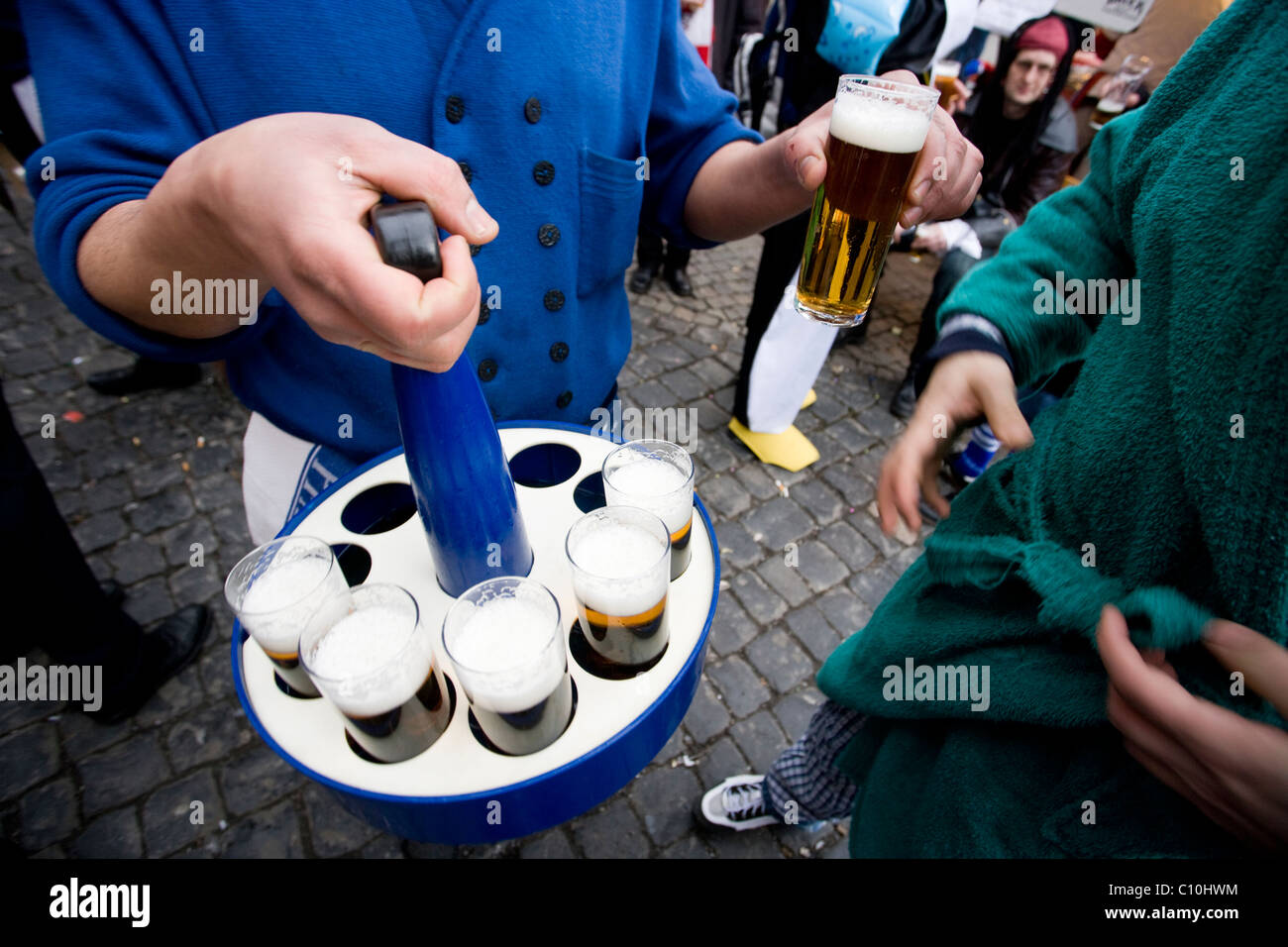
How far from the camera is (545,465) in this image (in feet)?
5.88

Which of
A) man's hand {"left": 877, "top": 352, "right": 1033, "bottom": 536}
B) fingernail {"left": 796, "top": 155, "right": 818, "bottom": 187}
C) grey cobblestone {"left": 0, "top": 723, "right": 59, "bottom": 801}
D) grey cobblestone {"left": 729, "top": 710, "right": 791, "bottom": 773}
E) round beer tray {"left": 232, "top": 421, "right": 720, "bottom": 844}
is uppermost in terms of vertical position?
fingernail {"left": 796, "top": 155, "right": 818, "bottom": 187}

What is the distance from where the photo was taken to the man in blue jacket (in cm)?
88

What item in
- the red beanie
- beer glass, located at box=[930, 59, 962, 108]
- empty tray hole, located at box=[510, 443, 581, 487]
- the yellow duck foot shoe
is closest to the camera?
empty tray hole, located at box=[510, 443, 581, 487]

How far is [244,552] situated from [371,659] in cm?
312

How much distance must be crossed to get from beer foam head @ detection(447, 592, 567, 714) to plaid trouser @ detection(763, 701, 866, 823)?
122 centimetres

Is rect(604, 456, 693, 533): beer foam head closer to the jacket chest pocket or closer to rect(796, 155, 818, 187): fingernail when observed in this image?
the jacket chest pocket

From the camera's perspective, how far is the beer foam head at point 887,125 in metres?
1.43

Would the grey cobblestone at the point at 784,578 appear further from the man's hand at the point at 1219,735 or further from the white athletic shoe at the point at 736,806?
the man's hand at the point at 1219,735

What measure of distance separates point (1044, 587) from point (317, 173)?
5.02ft

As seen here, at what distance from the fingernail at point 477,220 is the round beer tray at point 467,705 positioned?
77 cm

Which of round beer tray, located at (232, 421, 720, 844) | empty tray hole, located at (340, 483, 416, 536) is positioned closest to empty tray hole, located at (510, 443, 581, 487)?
round beer tray, located at (232, 421, 720, 844)

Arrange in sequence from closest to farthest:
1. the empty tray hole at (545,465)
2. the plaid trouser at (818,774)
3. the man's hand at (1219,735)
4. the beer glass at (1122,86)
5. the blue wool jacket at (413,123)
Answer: the man's hand at (1219,735), the blue wool jacket at (413,123), the empty tray hole at (545,465), the plaid trouser at (818,774), the beer glass at (1122,86)

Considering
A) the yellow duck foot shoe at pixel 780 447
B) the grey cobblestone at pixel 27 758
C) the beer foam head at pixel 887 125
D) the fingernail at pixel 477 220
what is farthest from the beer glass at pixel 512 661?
the yellow duck foot shoe at pixel 780 447
